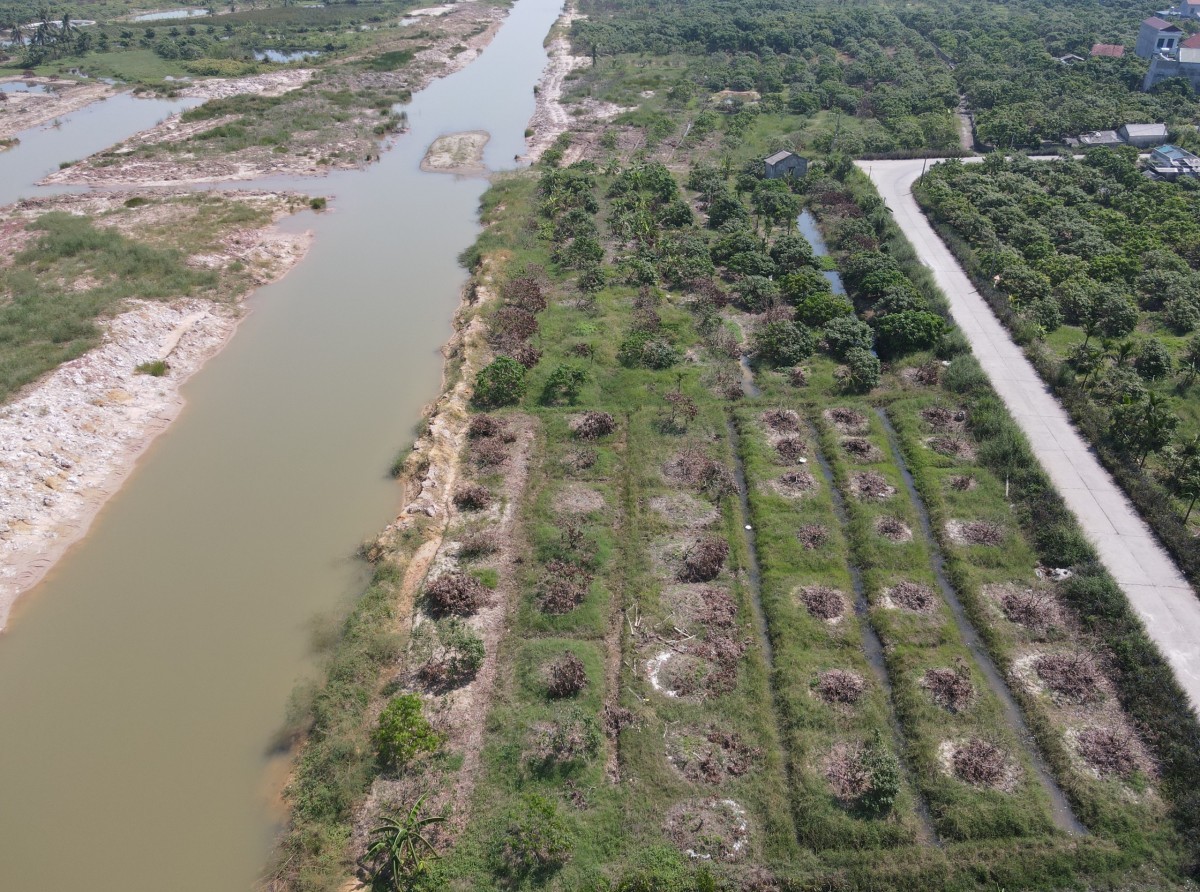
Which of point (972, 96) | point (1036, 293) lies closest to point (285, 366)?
point (1036, 293)

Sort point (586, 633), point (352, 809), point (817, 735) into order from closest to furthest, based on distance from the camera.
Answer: point (352, 809) → point (817, 735) → point (586, 633)

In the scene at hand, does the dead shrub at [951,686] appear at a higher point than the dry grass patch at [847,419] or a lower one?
lower

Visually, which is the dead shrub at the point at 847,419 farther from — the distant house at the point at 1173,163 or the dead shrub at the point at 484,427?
the distant house at the point at 1173,163

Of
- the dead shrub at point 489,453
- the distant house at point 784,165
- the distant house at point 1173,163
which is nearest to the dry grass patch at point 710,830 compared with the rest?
the dead shrub at point 489,453

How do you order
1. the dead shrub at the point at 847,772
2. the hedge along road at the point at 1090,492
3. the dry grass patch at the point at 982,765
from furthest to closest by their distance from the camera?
1. the hedge along road at the point at 1090,492
2. the dry grass patch at the point at 982,765
3. the dead shrub at the point at 847,772

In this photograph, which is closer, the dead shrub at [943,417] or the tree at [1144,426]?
the tree at [1144,426]

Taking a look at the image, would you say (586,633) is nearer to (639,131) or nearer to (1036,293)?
(1036,293)

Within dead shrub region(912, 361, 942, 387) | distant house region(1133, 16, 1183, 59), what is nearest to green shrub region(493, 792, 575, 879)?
dead shrub region(912, 361, 942, 387)
